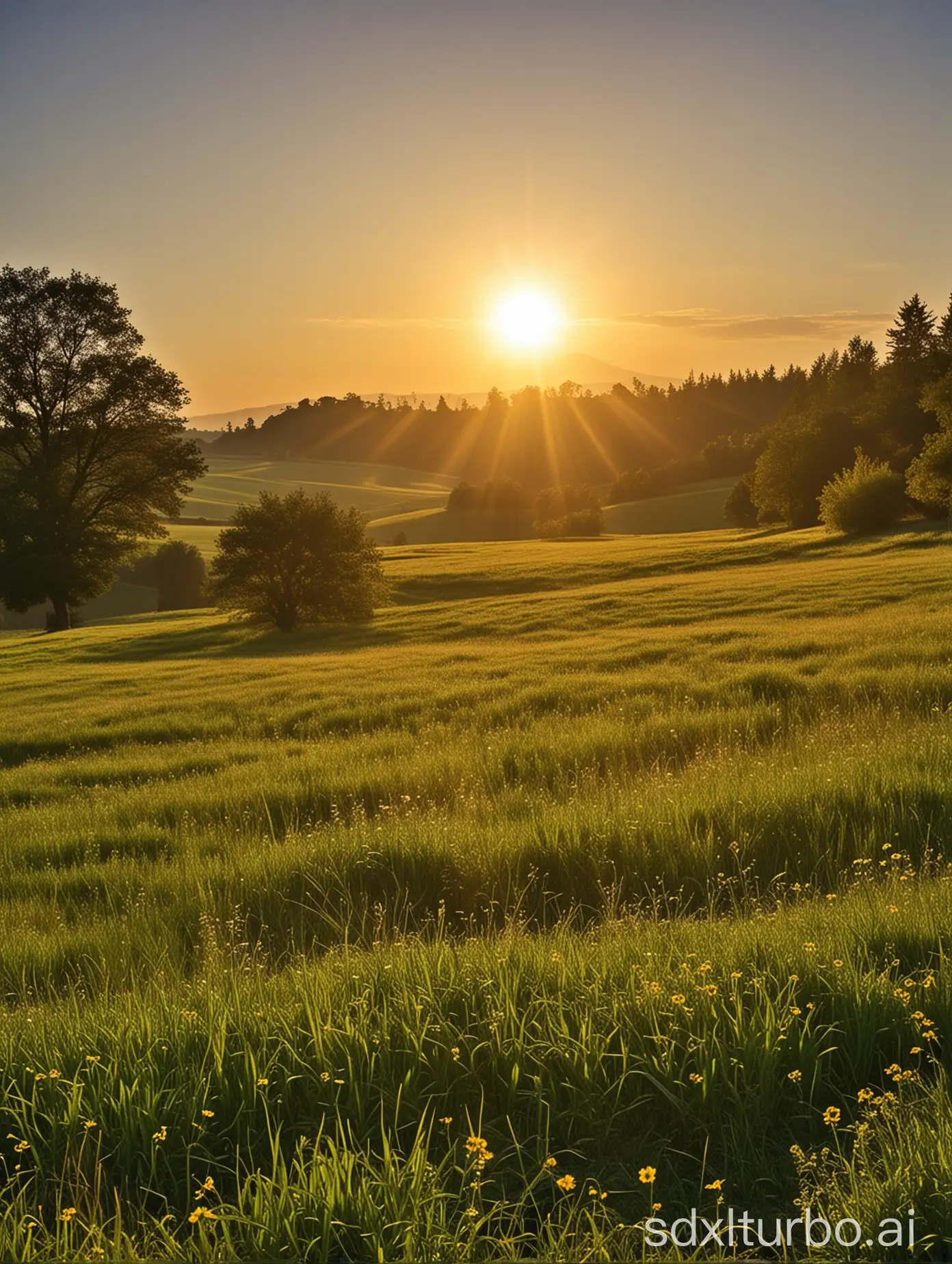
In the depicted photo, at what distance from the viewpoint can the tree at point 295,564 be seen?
128 ft

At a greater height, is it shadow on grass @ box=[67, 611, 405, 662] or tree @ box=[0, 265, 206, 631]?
tree @ box=[0, 265, 206, 631]

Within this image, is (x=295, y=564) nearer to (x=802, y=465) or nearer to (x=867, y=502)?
(x=867, y=502)

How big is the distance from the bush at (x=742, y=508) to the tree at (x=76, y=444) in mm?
57272

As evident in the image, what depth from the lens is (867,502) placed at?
5209 centimetres

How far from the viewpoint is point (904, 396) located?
234 ft

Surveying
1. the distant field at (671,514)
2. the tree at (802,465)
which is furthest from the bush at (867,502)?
the distant field at (671,514)

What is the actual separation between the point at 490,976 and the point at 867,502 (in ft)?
177

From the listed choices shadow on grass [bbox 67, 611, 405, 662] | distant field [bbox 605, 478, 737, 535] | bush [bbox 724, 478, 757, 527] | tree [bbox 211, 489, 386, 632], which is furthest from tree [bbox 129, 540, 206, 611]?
bush [bbox 724, 478, 757, 527]

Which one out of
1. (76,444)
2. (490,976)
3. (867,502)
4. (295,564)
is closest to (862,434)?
(867,502)

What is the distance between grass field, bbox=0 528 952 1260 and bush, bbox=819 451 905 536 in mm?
41909

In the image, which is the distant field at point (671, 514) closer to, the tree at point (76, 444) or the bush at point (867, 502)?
the bush at point (867, 502)

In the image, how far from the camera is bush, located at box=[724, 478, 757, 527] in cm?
8694

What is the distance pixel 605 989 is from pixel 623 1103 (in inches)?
24.2

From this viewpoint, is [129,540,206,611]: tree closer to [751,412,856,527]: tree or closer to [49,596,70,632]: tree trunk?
[49,596,70,632]: tree trunk
